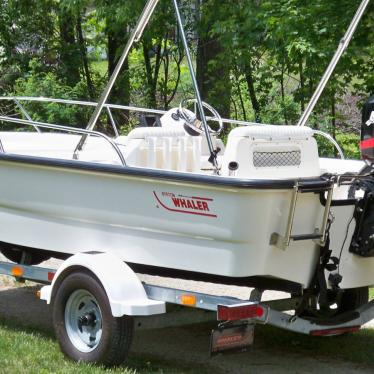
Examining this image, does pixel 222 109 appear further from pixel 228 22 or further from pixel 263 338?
pixel 263 338

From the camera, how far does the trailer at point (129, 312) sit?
5.24 meters

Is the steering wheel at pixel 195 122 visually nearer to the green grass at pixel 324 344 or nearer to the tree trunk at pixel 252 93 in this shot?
the green grass at pixel 324 344

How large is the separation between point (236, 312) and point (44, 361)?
132cm

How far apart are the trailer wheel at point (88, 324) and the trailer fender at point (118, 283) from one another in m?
0.06

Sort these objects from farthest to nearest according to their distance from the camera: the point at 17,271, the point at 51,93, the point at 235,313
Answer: the point at 51,93, the point at 17,271, the point at 235,313

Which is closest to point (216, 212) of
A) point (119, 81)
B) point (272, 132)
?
point (272, 132)

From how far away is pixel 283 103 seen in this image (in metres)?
12.1

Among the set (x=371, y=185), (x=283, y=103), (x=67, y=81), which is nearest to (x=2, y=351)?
(x=371, y=185)

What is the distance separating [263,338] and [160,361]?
38.3 inches

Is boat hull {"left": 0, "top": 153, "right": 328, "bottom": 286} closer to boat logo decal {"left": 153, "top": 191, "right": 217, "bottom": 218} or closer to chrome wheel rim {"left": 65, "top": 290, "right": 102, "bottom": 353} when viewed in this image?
boat logo decal {"left": 153, "top": 191, "right": 217, "bottom": 218}

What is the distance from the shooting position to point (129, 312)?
5.32 m

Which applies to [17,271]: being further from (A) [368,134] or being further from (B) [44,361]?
(A) [368,134]

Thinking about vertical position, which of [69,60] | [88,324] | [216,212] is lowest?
[88,324]

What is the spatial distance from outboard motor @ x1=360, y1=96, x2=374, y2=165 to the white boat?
4 cm
